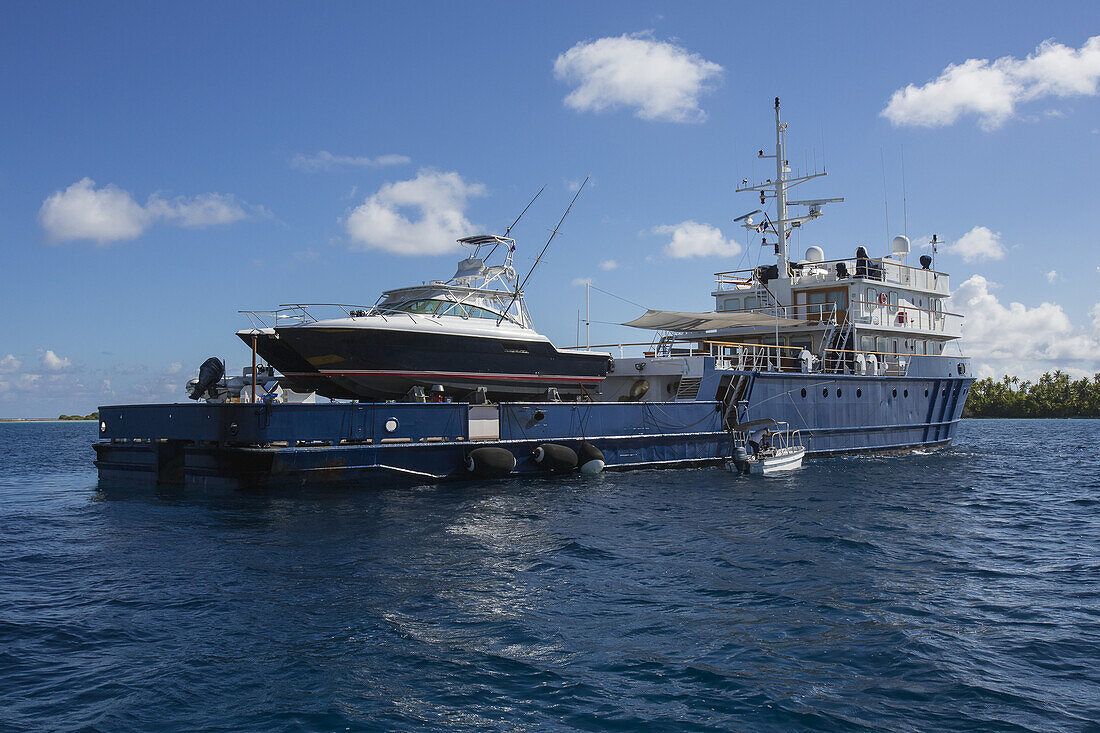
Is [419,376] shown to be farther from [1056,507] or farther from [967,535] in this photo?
[1056,507]

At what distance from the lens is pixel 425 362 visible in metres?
18.0

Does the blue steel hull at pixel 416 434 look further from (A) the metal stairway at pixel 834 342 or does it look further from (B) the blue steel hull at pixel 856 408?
(A) the metal stairway at pixel 834 342

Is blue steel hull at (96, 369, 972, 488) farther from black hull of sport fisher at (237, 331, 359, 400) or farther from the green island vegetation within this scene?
the green island vegetation

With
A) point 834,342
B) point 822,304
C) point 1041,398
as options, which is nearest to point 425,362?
point 834,342

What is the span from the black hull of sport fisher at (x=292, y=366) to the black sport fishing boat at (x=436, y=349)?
23 millimetres

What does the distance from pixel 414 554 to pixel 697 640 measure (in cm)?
460

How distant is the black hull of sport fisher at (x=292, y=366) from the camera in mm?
17547

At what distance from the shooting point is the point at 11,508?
16625 mm

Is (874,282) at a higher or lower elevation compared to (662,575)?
higher

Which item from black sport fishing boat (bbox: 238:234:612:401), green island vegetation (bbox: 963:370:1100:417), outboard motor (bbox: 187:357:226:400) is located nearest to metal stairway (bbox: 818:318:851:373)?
black sport fishing boat (bbox: 238:234:612:401)

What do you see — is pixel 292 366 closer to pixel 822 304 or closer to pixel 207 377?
pixel 207 377

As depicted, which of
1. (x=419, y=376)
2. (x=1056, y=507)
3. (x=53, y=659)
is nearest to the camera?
(x=53, y=659)

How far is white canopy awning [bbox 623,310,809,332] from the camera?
2478 cm

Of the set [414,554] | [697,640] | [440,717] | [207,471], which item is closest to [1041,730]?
[697,640]
